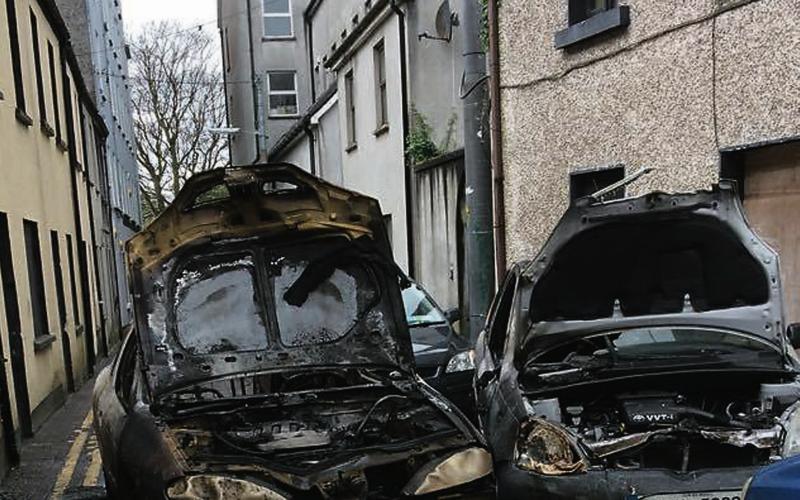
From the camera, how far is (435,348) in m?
7.40

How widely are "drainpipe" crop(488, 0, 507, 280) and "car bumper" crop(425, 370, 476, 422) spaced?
134 inches

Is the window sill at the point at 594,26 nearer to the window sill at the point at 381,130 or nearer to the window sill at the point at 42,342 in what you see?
the window sill at the point at 381,130

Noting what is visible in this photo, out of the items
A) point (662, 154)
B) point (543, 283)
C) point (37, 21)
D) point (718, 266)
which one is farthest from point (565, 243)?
point (37, 21)

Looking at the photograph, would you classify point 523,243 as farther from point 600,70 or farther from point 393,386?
point 393,386

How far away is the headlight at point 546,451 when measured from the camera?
3.89 meters

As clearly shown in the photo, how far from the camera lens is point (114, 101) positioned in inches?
1144

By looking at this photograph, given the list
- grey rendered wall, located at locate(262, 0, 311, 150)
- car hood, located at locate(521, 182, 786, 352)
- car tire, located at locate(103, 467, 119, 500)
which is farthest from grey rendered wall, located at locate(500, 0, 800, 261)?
grey rendered wall, located at locate(262, 0, 311, 150)

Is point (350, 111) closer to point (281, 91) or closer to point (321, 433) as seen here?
point (321, 433)

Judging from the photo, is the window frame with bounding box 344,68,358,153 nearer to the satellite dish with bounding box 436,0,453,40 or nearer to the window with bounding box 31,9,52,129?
the satellite dish with bounding box 436,0,453,40

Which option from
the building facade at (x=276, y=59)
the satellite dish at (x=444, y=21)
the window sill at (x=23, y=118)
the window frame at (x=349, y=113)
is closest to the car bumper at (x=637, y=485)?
the window sill at (x=23, y=118)

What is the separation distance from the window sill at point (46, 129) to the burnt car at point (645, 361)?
8548mm

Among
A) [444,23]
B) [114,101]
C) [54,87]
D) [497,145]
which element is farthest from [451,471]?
[114,101]

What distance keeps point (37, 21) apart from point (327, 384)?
31.3 feet

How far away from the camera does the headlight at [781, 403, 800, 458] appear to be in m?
3.81
